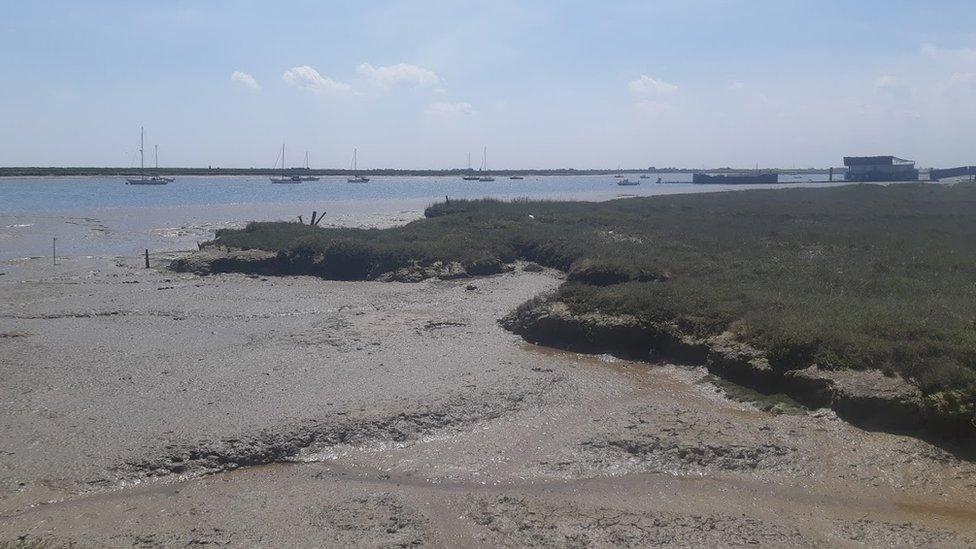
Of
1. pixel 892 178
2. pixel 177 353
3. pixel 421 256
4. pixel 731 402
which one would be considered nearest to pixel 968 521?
pixel 731 402

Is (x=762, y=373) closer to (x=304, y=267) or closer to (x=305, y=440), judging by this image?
(x=305, y=440)

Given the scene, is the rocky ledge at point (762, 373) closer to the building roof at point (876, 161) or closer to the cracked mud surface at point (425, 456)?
the cracked mud surface at point (425, 456)

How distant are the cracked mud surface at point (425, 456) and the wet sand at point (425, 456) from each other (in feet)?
→ 0.12

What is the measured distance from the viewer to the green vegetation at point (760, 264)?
1305 centimetres

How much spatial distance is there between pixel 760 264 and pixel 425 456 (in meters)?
14.4

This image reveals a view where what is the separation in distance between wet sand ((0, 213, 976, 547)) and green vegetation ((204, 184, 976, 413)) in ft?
4.95

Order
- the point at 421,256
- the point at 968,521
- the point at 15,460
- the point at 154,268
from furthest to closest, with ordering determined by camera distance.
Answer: the point at 154,268 < the point at 421,256 < the point at 15,460 < the point at 968,521

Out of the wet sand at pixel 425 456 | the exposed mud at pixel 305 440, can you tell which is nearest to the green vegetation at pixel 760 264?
the wet sand at pixel 425 456

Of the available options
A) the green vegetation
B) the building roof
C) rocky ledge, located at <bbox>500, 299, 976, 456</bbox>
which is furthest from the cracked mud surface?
the building roof

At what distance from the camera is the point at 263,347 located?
55.9 ft

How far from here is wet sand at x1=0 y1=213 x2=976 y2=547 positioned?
866 centimetres

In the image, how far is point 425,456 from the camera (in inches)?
428

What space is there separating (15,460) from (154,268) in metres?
22.5

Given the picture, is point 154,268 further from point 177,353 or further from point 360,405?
point 360,405
